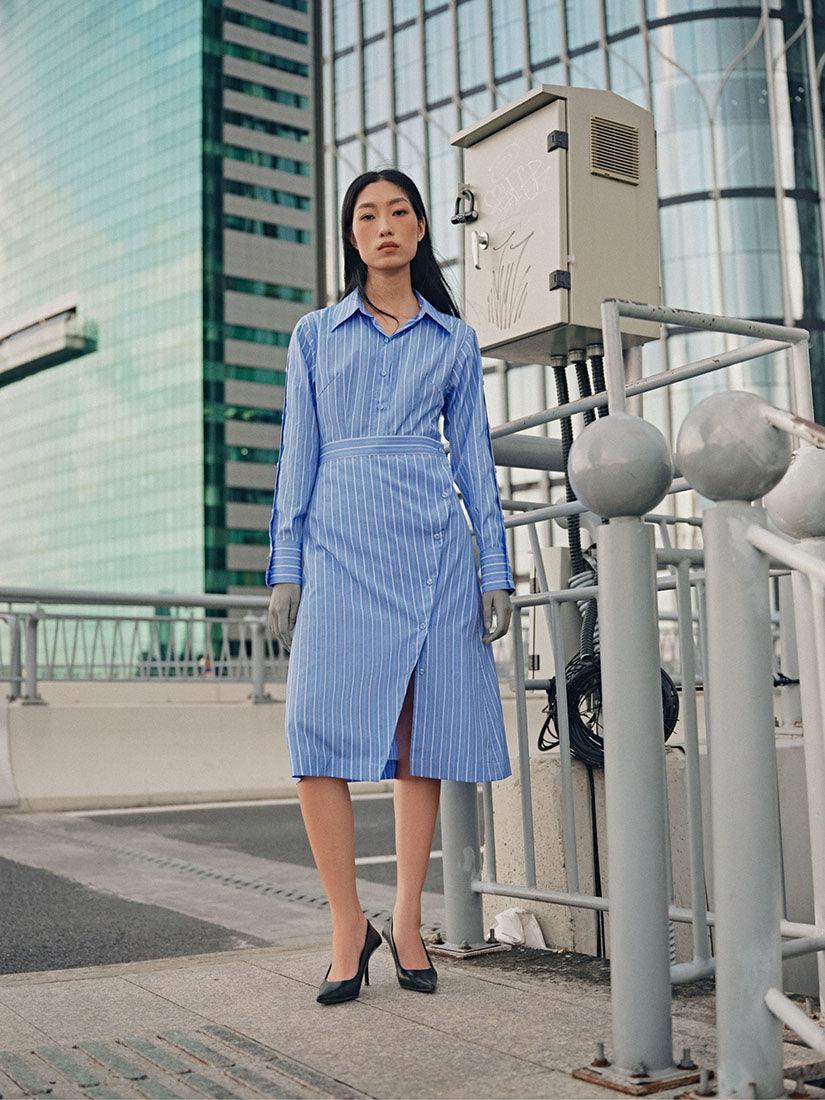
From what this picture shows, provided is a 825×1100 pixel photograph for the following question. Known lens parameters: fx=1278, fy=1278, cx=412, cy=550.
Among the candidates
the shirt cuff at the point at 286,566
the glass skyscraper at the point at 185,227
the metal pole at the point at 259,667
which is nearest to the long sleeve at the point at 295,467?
the shirt cuff at the point at 286,566

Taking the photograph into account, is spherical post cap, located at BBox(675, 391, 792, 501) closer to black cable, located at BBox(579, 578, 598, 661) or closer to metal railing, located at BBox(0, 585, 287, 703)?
black cable, located at BBox(579, 578, 598, 661)

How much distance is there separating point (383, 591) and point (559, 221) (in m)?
1.61

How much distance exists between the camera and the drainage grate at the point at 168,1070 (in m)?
2.23

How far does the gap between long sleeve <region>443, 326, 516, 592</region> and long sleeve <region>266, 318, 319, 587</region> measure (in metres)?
0.37

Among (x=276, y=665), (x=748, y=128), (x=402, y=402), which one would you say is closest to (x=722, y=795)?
(x=402, y=402)

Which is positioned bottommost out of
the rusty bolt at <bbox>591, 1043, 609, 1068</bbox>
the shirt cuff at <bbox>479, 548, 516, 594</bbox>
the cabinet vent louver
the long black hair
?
the rusty bolt at <bbox>591, 1043, 609, 1068</bbox>

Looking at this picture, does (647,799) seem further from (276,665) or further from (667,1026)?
(276,665)

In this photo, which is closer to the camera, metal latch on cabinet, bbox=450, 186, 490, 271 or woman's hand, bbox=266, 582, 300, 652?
woman's hand, bbox=266, 582, 300, 652

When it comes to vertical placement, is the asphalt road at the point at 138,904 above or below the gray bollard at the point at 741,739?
below

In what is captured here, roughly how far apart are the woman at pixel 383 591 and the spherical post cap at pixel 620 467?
863mm

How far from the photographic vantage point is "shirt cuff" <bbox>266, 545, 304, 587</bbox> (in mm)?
3080

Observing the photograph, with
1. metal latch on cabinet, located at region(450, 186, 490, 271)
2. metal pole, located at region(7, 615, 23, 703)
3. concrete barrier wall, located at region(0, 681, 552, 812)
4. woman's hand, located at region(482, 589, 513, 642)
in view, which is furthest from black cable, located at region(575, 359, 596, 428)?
metal pole, located at region(7, 615, 23, 703)

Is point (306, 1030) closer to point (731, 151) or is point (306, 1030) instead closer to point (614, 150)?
point (614, 150)

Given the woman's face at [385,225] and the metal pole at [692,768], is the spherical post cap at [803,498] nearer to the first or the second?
the metal pole at [692,768]
